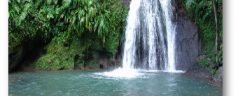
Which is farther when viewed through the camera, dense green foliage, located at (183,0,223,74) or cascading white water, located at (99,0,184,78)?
cascading white water, located at (99,0,184,78)

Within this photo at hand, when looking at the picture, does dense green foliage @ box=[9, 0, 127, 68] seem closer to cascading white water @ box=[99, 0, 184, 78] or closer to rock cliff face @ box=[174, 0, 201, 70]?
cascading white water @ box=[99, 0, 184, 78]

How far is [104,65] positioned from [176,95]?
4156 millimetres

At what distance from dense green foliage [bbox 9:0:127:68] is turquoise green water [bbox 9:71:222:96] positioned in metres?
1.47

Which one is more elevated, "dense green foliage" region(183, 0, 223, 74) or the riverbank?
"dense green foliage" region(183, 0, 223, 74)

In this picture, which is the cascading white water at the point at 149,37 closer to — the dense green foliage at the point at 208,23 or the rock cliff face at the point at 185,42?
the rock cliff face at the point at 185,42

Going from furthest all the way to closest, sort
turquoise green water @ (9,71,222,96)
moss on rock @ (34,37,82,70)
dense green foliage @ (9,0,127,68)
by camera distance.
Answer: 1. moss on rock @ (34,37,82,70)
2. dense green foliage @ (9,0,127,68)
3. turquoise green water @ (9,71,222,96)

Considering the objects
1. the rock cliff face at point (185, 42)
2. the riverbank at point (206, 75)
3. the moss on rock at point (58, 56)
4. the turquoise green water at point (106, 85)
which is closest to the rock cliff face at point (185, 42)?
the rock cliff face at point (185, 42)

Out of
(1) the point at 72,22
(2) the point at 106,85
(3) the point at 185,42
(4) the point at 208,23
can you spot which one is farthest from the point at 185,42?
(2) the point at 106,85

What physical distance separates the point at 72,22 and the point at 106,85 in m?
3.05

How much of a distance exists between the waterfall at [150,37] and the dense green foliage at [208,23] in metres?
0.68

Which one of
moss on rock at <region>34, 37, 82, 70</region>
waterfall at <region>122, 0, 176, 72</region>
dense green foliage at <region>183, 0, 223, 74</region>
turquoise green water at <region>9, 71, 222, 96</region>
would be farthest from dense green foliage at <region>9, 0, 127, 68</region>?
dense green foliage at <region>183, 0, 223, 74</region>

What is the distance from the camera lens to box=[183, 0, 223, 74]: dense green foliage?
10367 mm

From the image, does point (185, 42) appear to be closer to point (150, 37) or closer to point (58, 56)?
point (150, 37)

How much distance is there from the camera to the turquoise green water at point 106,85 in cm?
794
